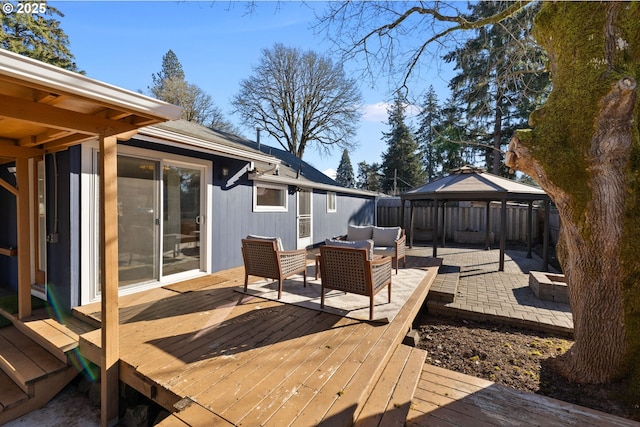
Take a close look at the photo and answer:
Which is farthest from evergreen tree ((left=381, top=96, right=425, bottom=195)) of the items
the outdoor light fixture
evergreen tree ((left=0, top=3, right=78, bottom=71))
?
evergreen tree ((left=0, top=3, right=78, bottom=71))

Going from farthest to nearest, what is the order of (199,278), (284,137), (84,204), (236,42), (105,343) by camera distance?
(284,137) → (236,42) → (199,278) → (84,204) → (105,343)

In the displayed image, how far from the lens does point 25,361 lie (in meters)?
2.88

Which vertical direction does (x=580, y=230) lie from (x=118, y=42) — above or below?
below

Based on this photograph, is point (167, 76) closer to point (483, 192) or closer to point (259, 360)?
point (483, 192)

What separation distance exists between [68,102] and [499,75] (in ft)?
19.9

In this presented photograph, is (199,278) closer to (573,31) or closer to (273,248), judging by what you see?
(273,248)

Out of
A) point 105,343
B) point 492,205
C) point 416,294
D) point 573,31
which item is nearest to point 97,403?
point 105,343

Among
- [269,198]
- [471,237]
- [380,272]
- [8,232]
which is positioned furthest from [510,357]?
[471,237]

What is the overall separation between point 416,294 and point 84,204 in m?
4.57

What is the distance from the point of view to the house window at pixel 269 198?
655cm

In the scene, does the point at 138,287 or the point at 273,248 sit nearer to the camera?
the point at 273,248

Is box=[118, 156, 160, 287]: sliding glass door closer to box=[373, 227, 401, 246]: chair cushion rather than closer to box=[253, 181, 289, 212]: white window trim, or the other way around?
box=[253, 181, 289, 212]: white window trim

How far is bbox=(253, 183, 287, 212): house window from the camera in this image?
6.55 m

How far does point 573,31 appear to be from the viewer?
2.71 m
